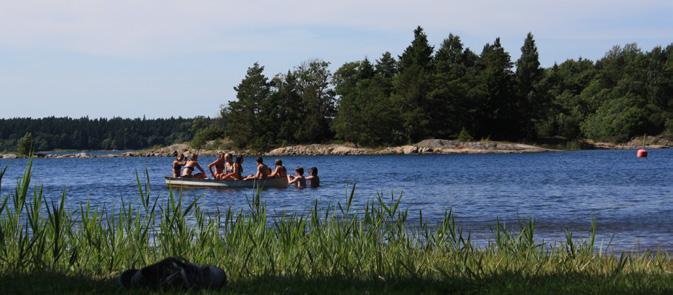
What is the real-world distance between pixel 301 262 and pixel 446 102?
82902 millimetres

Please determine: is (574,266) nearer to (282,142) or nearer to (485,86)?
(485,86)

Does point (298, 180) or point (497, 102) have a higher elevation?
point (497, 102)

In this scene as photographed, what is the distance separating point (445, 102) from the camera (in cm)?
9062

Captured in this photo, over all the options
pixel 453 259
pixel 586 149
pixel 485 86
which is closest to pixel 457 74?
pixel 485 86

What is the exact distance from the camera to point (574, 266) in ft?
28.2

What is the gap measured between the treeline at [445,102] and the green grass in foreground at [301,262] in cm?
8030

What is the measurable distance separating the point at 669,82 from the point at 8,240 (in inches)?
4407

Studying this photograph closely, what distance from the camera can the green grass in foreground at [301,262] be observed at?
7008mm

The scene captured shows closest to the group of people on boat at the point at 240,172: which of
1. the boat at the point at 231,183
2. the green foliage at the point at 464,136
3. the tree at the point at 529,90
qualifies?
the boat at the point at 231,183

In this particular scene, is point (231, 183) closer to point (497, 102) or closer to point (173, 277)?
point (173, 277)

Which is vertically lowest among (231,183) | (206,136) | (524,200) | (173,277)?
(524,200)

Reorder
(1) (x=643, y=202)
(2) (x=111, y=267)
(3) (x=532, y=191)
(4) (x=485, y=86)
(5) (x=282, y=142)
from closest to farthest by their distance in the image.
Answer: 1. (2) (x=111, y=267)
2. (1) (x=643, y=202)
3. (3) (x=532, y=191)
4. (4) (x=485, y=86)
5. (5) (x=282, y=142)

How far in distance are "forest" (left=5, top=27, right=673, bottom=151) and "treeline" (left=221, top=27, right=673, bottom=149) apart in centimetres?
12

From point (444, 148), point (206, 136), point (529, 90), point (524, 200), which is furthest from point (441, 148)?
point (524, 200)
